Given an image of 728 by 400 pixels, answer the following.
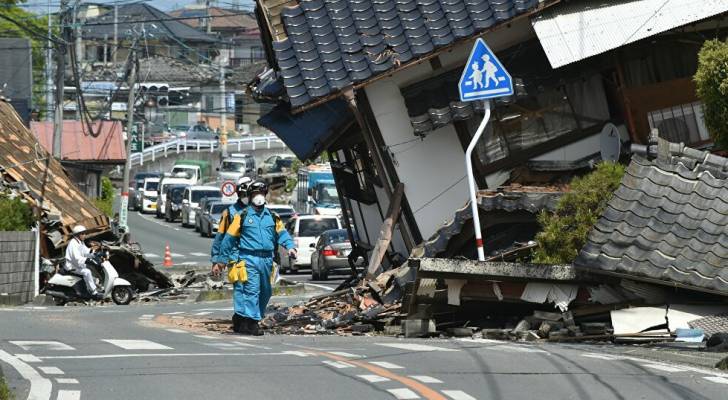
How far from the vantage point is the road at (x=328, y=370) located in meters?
10.5

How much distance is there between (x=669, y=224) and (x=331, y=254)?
2237cm

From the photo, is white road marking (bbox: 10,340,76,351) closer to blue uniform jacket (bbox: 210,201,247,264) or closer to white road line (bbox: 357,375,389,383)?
blue uniform jacket (bbox: 210,201,247,264)

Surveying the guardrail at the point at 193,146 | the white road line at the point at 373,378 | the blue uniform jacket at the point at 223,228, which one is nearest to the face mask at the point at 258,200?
the blue uniform jacket at the point at 223,228

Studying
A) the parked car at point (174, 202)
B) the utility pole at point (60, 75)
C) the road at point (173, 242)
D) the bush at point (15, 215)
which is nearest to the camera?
the bush at point (15, 215)

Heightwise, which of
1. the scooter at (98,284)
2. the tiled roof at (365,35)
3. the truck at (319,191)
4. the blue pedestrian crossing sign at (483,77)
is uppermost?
the tiled roof at (365,35)

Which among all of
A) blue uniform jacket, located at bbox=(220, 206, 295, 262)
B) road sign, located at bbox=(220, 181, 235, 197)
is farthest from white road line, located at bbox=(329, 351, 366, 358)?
road sign, located at bbox=(220, 181, 235, 197)

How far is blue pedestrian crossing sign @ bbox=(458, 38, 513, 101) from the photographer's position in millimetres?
16812

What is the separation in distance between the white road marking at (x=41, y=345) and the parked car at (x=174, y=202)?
51.3m

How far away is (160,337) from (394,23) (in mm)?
6463

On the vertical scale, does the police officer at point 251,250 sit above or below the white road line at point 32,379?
above

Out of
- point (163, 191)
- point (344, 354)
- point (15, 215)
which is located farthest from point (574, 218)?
point (163, 191)

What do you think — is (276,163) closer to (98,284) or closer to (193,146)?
(193,146)

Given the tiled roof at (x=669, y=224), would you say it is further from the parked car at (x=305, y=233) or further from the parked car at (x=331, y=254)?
the parked car at (x=305, y=233)

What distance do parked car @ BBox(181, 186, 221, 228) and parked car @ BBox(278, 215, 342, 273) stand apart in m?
19.1
